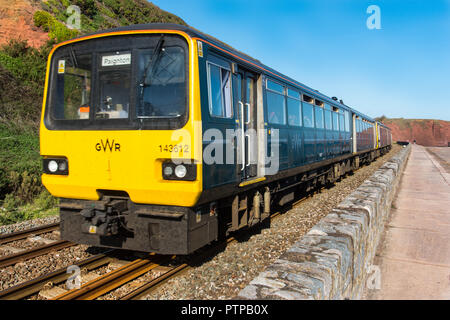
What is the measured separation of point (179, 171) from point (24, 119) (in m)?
16.1

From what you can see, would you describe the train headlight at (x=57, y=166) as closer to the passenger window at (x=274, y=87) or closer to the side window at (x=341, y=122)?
the passenger window at (x=274, y=87)

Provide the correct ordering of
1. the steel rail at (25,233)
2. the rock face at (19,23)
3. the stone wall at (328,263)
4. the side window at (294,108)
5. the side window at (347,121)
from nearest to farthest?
the stone wall at (328,263), the steel rail at (25,233), the side window at (294,108), the side window at (347,121), the rock face at (19,23)

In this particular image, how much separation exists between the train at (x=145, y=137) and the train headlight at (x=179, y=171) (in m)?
0.01

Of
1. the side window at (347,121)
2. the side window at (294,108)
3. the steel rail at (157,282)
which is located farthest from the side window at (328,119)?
the steel rail at (157,282)

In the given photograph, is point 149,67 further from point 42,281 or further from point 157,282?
point 42,281

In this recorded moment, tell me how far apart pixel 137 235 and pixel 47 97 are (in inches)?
92.3

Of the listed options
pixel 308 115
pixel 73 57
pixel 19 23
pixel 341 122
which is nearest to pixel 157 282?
pixel 73 57

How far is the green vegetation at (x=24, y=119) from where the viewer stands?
9.69 metres

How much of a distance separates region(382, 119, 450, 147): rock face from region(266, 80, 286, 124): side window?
382 feet

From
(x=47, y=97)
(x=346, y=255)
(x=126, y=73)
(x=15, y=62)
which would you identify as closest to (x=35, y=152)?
(x=15, y=62)

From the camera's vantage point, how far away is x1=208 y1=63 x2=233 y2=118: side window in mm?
4668

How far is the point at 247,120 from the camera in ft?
19.4

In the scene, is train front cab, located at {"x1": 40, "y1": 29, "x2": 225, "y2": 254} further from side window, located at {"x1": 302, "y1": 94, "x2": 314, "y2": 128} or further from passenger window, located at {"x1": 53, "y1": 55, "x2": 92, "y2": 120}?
side window, located at {"x1": 302, "y1": 94, "x2": 314, "y2": 128}
